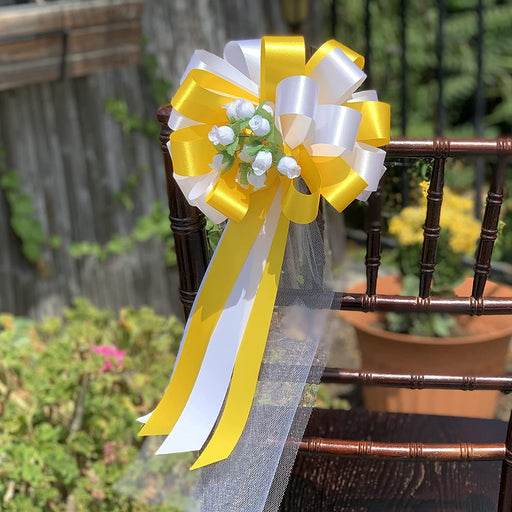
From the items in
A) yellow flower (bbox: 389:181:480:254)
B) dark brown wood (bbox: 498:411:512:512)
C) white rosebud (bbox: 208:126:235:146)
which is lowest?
yellow flower (bbox: 389:181:480:254)

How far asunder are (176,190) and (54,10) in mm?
1266

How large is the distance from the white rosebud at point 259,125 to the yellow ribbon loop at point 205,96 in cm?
6

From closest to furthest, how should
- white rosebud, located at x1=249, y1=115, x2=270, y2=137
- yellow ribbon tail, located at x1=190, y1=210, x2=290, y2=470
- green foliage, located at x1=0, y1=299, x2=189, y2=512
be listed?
white rosebud, located at x1=249, y1=115, x2=270, y2=137
yellow ribbon tail, located at x1=190, y1=210, x2=290, y2=470
green foliage, located at x1=0, y1=299, x2=189, y2=512

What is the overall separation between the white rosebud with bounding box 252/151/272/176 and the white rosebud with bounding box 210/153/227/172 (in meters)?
0.05

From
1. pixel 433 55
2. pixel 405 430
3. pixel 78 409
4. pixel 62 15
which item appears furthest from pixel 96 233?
pixel 433 55

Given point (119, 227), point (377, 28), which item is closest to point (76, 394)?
point (119, 227)

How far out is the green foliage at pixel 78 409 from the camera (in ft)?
4.95

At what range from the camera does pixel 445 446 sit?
105 centimetres

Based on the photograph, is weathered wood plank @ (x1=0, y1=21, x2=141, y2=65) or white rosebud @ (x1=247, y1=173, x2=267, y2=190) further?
weathered wood plank @ (x1=0, y1=21, x2=141, y2=65)

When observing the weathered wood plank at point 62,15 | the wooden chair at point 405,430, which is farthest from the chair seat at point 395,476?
the weathered wood plank at point 62,15

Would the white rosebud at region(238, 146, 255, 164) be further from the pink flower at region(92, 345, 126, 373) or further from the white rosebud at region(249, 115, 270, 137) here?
the pink flower at region(92, 345, 126, 373)

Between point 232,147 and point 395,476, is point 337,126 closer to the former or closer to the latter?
point 232,147

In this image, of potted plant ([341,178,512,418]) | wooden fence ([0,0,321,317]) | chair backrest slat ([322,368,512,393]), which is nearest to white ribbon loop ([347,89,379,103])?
chair backrest slat ([322,368,512,393])

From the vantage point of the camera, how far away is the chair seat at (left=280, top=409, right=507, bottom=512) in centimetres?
118
